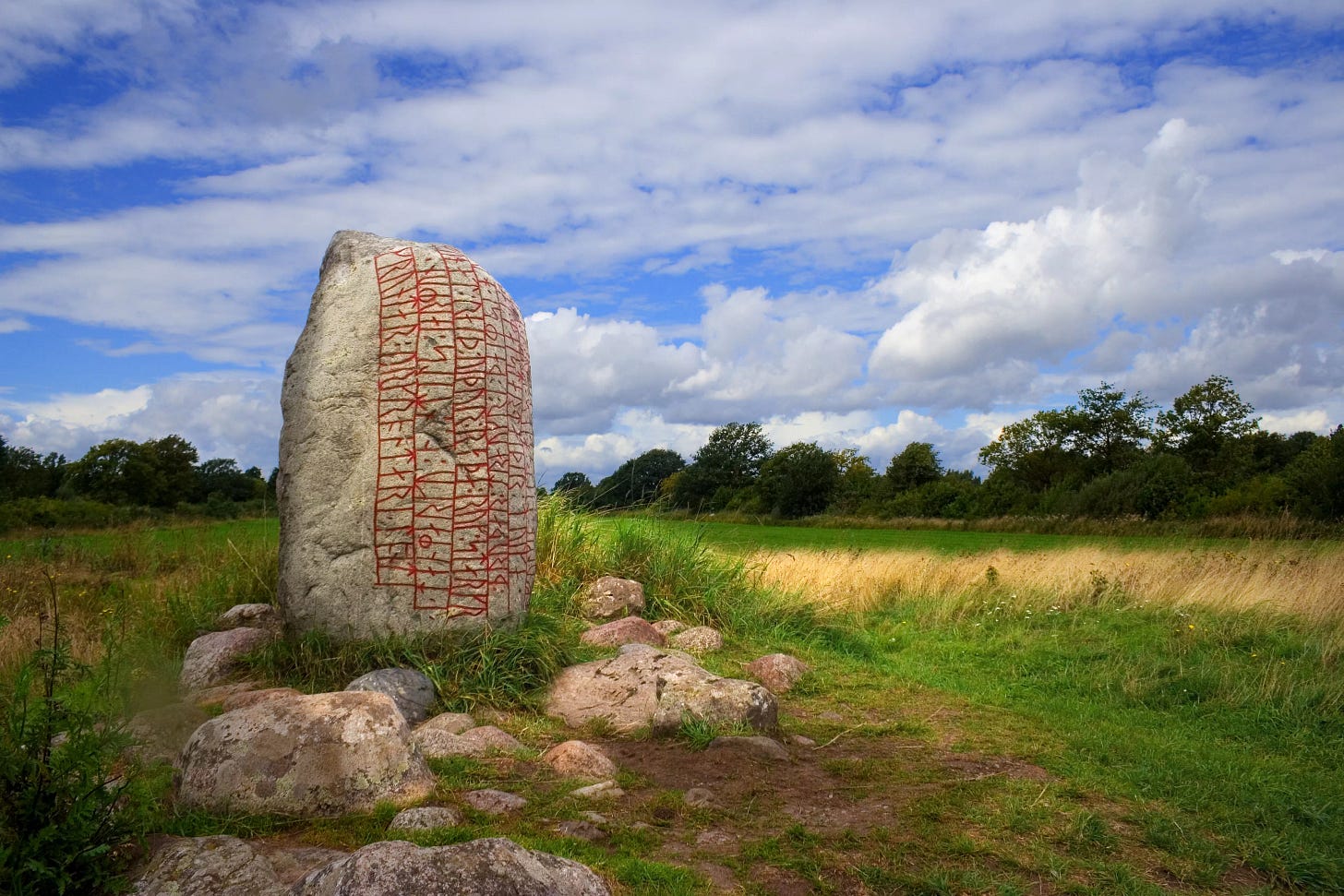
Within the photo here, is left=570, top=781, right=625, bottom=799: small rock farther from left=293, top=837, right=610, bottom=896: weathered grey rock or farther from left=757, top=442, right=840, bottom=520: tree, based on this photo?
left=757, top=442, right=840, bottom=520: tree

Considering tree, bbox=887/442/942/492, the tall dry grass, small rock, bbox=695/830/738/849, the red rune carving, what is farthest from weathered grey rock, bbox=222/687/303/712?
tree, bbox=887/442/942/492

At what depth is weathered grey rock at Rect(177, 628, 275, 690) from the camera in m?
7.16

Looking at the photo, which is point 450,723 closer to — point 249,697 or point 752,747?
point 249,697

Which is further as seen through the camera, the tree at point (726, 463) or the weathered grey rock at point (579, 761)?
the tree at point (726, 463)

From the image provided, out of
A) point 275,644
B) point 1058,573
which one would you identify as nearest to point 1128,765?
point 275,644

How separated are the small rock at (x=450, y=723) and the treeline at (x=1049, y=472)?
26.0 meters

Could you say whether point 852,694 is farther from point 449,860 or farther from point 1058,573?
point 1058,573

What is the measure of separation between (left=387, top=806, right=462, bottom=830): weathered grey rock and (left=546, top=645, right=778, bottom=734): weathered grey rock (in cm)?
208

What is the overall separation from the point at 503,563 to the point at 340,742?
3.03 metres

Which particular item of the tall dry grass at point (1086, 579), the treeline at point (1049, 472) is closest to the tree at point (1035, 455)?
the treeline at point (1049, 472)

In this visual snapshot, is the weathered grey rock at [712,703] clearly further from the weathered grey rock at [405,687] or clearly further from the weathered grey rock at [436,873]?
the weathered grey rock at [436,873]

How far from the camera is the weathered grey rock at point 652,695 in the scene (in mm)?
6125

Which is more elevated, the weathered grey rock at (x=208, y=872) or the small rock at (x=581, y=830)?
the weathered grey rock at (x=208, y=872)

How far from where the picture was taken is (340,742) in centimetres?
454
